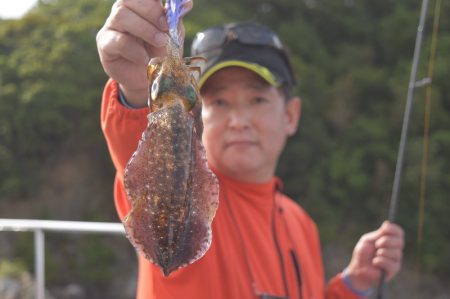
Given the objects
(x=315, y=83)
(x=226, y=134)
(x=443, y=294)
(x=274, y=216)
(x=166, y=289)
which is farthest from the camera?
(x=315, y=83)

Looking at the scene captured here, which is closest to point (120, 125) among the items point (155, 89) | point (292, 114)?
point (155, 89)

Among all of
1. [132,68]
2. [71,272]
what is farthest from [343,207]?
[132,68]

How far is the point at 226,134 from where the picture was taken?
2498mm

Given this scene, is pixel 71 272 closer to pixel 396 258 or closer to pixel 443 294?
pixel 443 294

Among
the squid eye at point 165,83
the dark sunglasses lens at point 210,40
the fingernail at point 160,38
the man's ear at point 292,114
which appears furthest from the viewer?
the man's ear at point 292,114

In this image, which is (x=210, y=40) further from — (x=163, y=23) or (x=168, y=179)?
(x=168, y=179)

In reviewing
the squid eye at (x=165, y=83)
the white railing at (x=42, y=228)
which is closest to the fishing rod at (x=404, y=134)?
the white railing at (x=42, y=228)

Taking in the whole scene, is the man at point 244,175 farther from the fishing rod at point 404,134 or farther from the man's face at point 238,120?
the fishing rod at point 404,134

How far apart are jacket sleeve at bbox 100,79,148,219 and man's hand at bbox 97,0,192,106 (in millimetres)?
63

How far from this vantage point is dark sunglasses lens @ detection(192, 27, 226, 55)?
267cm

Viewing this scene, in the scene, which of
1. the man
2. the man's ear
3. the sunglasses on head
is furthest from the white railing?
the sunglasses on head

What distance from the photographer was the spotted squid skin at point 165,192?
1.44 meters

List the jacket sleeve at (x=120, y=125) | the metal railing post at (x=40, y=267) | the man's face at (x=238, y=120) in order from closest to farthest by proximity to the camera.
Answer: the jacket sleeve at (x=120, y=125)
the man's face at (x=238, y=120)
the metal railing post at (x=40, y=267)

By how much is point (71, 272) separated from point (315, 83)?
14.3 metres
